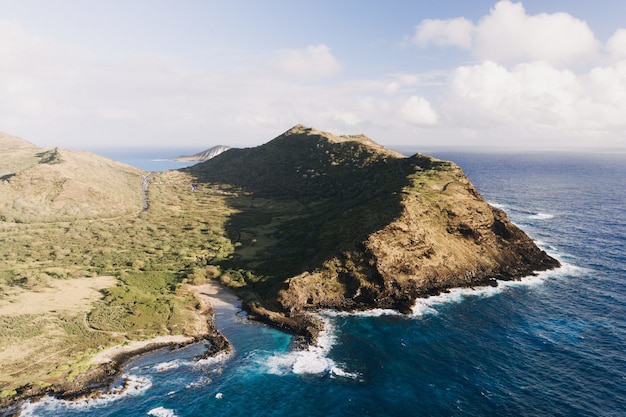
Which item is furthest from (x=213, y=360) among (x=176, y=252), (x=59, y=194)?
(x=59, y=194)

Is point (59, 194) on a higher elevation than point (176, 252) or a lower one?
higher

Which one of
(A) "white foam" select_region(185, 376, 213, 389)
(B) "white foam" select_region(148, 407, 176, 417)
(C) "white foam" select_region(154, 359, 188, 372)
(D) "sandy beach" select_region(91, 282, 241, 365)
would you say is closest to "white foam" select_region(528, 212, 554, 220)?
(D) "sandy beach" select_region(91, 282, 241, 365)

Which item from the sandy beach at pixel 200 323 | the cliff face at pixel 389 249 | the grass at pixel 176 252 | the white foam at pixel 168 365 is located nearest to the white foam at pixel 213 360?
the white foam at pixel 168 365

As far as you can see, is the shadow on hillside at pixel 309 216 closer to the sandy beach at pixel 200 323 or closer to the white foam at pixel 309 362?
the sandy beach at pixel 200 323

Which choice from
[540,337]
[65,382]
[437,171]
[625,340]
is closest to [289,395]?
[65,382]

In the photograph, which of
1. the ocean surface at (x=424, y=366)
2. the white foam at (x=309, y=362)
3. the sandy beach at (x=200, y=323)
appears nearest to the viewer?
the ocean surface at (x=424, y=366)

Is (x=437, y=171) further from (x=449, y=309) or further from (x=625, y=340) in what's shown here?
(x=625, y=340)

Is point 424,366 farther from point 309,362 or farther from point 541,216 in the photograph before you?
point 541,216
